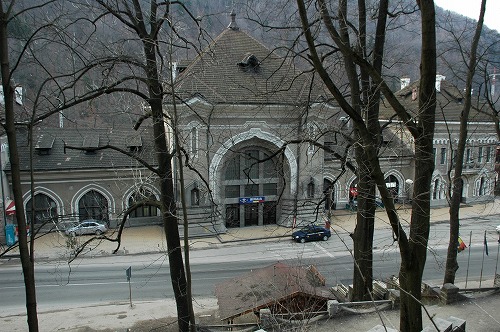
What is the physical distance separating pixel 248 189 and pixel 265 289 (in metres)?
13.5

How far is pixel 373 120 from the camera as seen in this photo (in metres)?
9.66

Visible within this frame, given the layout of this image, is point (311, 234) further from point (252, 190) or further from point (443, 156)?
point (443, 156)

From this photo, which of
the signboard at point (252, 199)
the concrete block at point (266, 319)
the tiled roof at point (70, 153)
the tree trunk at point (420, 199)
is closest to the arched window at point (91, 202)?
the tiled roof at point (70, 153)

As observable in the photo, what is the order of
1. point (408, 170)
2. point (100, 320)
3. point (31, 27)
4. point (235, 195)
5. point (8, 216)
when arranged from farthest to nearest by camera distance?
point (408, 170) < point (235, 195) < point (8, 216) < point (100, 320) < point (31, 27)

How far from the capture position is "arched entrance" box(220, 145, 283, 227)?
24828 mm

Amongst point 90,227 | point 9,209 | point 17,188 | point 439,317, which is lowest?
point 90,227

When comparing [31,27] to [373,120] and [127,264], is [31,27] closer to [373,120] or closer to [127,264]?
[373,120]

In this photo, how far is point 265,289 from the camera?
12359 mm

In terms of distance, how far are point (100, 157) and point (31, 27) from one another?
803 inches

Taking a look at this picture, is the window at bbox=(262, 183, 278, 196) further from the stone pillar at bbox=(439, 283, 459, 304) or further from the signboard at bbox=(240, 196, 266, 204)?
the stone pillar at bbox=(439, 283, 459, 304)

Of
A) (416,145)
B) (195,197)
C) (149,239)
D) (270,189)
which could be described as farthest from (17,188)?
→ (270,189)

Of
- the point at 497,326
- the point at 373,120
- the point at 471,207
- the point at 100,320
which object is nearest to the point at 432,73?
the point at 373,120

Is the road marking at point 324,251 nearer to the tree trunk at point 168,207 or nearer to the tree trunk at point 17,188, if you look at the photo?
the tree trunk at point 168,207

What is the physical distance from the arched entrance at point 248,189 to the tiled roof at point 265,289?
11.0 m
